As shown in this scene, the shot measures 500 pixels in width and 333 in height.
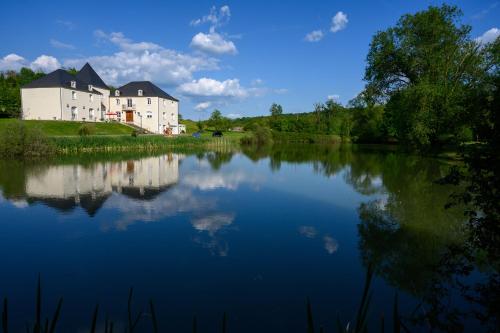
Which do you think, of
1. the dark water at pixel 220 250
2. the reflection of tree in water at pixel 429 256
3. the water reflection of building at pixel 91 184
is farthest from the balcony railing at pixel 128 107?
the reflection of tree in water at pixel 429 256

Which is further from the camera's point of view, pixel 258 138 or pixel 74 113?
pixel 258 138

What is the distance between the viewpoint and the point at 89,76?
55406 millimetres

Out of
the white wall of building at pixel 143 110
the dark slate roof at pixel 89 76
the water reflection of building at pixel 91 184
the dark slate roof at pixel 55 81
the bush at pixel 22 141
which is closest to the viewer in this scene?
the water reflection of building at pixel 91 184

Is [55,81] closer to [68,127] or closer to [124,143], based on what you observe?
[68,127]

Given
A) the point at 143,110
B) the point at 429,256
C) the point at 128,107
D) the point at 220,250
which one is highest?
the point at 128,107

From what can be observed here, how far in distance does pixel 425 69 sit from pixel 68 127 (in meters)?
40.1

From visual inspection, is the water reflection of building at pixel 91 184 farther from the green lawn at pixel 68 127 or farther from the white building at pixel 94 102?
the white building at pixel 94 102

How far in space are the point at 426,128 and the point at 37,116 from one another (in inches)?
1866

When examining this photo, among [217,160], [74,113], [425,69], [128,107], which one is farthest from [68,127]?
[425,69]

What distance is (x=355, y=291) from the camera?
5.90 metres

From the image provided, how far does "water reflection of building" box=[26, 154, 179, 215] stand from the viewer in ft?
41.9

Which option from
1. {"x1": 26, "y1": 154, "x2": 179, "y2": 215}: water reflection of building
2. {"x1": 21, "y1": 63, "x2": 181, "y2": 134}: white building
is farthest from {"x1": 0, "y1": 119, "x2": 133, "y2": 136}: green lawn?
{"x1": 26, "y1": 154, "x2": 179, "y2": 215}: water reflection of building

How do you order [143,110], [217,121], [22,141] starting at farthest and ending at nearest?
[217,121], [143,110], [22,141]

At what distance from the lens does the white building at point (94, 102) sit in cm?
4616
